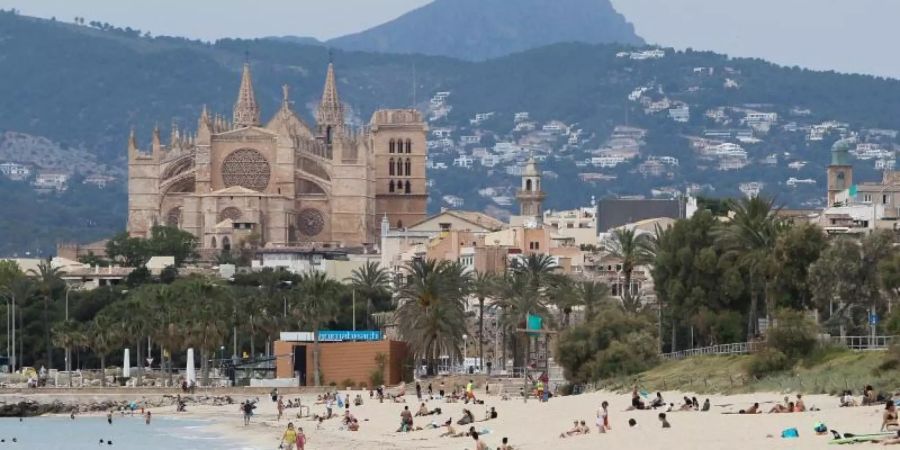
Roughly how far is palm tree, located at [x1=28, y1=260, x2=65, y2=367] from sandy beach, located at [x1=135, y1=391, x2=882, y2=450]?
126 ft

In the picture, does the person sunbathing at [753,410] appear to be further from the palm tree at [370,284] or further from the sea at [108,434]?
the palm tree at [370,284]

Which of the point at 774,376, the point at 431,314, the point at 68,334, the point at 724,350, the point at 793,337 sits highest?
the point at 431,314

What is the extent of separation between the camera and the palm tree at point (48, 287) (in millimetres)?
126062

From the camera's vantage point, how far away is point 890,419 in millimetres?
50562

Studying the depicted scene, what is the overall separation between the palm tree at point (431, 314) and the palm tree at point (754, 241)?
41.0 feet

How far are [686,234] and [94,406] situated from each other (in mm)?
24735

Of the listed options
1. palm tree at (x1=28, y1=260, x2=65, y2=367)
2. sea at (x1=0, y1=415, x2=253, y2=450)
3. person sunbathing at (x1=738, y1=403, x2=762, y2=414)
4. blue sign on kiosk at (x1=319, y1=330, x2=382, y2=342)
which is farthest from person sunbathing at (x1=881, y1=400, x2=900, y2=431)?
palm tree at (x1=28, y1=260, x2=65, y2=367)

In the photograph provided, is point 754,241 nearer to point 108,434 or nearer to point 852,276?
point 852,276

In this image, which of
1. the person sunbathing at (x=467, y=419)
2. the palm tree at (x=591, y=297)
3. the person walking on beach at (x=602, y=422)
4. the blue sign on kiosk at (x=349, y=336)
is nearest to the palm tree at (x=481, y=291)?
the palm tree at (x=591, y=297)

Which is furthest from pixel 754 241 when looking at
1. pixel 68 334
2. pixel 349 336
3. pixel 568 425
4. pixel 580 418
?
pixel 68 334

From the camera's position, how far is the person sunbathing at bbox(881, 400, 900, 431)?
50.3 meters

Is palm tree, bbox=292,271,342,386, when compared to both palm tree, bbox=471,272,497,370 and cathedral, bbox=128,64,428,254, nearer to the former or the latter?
palm tree, bbox=471,272,497,370

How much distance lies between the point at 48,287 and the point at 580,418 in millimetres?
74523

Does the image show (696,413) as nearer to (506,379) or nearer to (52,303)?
(506,379)
